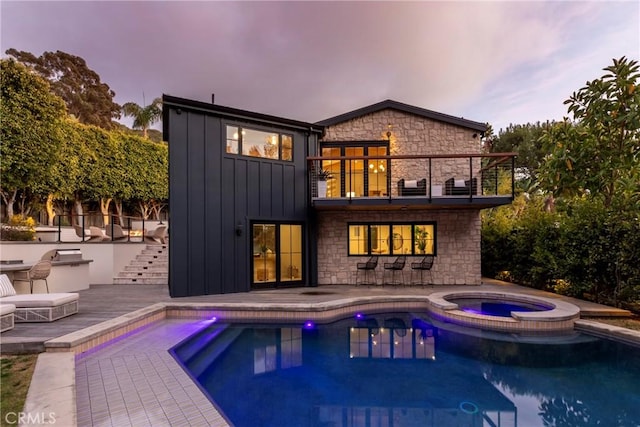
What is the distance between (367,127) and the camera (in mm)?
11242

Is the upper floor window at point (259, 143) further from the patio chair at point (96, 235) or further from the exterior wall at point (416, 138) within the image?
the patio chair at point (96, 235)

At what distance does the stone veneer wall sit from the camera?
35.8 ft

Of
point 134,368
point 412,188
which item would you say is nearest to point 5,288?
point 134,368

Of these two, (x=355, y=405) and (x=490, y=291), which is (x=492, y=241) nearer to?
(x=490, y=291)

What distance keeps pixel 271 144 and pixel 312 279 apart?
4.56m

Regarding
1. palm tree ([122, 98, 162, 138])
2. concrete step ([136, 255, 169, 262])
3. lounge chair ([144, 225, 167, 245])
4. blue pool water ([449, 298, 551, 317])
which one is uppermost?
palm tree ([122, 98, 162, 138])

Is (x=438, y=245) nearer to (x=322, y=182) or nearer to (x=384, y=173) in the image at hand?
(x=384, y=173)

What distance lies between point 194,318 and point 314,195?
5.04m

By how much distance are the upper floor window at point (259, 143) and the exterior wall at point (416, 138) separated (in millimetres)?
1658

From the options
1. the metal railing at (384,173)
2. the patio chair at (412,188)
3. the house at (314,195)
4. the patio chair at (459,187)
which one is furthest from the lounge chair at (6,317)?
the patio chair at (459,187)

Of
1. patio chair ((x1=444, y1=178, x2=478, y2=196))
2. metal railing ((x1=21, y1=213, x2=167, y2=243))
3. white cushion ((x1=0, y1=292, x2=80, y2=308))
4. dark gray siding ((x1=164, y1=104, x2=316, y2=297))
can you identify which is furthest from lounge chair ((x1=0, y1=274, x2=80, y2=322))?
patio chair ((x1=444, y1=178, x2=478, y2=196))

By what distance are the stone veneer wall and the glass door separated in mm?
957

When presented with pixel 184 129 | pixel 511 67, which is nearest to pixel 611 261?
pixel 184 129

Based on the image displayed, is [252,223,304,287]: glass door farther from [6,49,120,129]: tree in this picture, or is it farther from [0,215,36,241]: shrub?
[6,49,120,129]: tree
